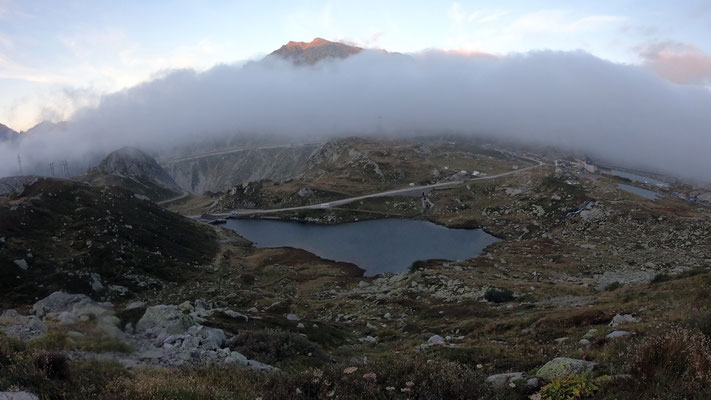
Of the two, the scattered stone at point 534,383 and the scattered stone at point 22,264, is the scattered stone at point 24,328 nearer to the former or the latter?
the scattered stone at point 534,383

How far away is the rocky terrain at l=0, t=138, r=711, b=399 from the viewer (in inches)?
350

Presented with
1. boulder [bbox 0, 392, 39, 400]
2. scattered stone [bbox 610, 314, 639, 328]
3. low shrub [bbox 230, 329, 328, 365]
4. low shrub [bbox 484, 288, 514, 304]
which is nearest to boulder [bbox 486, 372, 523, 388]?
low shrub [bbox 230, 329, 328, 365]

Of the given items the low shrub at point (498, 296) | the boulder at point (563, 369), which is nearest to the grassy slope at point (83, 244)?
the low shrub at point (498, 296)

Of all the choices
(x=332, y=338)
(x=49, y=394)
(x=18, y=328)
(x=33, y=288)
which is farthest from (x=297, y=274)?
(x=49, y=394)

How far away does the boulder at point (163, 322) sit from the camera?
20391mm

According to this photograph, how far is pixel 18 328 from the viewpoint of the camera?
17250 mm

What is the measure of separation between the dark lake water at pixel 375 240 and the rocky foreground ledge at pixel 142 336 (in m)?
71.7

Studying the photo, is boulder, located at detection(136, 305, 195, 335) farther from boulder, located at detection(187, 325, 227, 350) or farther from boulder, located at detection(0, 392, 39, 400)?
boulder, located at detection(0, 392, 39, 400)

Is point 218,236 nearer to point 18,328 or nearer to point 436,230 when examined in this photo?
point 436,230

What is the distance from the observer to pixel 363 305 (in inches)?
1876

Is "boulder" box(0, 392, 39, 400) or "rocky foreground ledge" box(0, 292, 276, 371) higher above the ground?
"boulder" box(0, 392, 39, 400)

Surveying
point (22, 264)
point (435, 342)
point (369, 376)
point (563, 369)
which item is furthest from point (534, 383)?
point (22, 264)

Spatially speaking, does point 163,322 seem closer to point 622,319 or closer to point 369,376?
point 369,376

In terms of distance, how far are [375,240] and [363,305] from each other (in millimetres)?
76101
